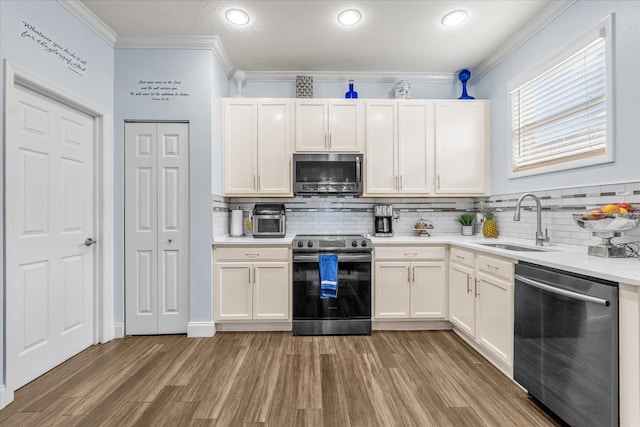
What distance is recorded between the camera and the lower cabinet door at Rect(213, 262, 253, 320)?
3.11 metres

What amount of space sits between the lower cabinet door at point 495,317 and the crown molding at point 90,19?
3.90 meters

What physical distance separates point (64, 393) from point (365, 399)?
1998mm

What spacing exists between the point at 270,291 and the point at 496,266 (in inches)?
79.3

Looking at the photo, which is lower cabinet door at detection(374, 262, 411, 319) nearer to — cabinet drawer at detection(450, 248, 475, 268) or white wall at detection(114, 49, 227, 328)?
cabinet drawer at detection(450, 248, 475, 268)

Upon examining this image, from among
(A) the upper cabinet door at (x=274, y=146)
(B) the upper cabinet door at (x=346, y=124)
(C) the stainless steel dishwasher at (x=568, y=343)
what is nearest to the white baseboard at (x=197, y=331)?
(A) the upper cabinet door at (x=274, y=146)

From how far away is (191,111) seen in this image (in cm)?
306

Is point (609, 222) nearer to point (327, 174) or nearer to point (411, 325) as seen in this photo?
point (411, 325)

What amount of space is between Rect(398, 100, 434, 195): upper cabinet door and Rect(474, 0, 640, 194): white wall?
0.75 meters

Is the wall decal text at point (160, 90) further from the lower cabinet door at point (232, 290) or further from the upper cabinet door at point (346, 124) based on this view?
the lower cabinet door at point (232, 290)

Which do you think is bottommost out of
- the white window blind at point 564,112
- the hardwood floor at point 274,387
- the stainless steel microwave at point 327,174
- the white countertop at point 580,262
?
the hardwood floor at point 274,387

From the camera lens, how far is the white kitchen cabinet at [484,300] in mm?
2205

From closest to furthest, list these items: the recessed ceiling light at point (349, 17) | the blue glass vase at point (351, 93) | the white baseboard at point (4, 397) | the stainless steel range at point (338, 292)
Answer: the white baseboard at point (4, 397), the recessed ceiling light at point (349, 17), the stainless steel range at point (338, 292), the blue glass vase at point (351, 93)

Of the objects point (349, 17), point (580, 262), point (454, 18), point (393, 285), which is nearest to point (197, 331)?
point (393, 285)

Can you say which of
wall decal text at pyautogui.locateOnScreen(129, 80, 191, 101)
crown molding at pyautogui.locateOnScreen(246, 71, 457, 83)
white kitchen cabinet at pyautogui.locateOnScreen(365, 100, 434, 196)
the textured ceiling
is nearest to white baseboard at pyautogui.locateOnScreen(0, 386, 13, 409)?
wall decal text at pyautogui.locateOnScreen(129, 80, 191, 101)
